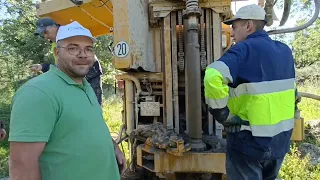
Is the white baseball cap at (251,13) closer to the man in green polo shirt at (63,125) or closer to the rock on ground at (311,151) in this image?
the man in green polo shirt at (63,125)

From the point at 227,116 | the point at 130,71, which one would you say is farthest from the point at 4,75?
the point at 227,116

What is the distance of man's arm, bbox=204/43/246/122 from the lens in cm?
223

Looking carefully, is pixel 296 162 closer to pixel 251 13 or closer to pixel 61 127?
pixel 251 13

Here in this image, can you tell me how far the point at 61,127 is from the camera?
1.58 m

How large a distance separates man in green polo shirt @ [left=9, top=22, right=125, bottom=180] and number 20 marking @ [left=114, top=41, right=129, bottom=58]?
1.20 meters

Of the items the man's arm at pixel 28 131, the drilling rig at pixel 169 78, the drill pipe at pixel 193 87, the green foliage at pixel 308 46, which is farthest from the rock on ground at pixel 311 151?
the green foliage at pixel 308 46

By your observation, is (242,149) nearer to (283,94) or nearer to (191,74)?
(283,94)

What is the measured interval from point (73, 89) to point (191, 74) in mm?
1551

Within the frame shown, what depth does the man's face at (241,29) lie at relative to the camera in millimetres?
2488

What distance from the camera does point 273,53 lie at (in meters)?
2.37

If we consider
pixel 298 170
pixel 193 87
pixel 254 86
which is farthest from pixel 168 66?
pixel 298 170

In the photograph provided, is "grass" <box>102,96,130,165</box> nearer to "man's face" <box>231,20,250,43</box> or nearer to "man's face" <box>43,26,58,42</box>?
"man's face" <box>43,26,58,42</box>

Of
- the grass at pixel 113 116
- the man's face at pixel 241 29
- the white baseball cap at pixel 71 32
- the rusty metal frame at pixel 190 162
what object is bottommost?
the grass at pixel 113 116

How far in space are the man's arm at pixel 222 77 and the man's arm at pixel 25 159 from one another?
1.16 m
